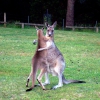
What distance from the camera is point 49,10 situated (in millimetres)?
41312

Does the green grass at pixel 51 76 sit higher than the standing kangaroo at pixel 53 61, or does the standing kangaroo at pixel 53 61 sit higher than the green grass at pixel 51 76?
the standing kangaroo at pixel 53 61

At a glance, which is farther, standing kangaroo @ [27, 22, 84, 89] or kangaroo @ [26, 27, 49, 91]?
standing kangaroo @ [27, 22, 84, 89]

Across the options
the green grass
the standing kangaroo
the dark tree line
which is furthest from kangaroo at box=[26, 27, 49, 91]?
the dark tree line

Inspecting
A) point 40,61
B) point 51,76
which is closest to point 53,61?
point 40,61

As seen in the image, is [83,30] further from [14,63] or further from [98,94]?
[98,94]

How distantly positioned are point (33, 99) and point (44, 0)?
111 ft

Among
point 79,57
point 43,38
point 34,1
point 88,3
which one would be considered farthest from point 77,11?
point 43,38

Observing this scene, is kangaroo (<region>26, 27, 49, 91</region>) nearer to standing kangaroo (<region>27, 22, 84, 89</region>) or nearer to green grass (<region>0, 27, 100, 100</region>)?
standing kangaroo (<region>27, 22, 84, 89</region>)

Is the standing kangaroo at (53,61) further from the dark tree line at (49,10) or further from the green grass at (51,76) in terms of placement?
the dark tree line at (49,10)

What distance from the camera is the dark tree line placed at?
40.1 meters

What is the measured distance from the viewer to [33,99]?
7.86 meters

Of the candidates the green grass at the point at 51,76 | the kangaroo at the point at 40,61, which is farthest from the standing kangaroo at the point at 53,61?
the green grass at the point at 51,76

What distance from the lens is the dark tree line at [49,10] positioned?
40062mm

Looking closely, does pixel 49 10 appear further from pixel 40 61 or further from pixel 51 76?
pixel 40 61
